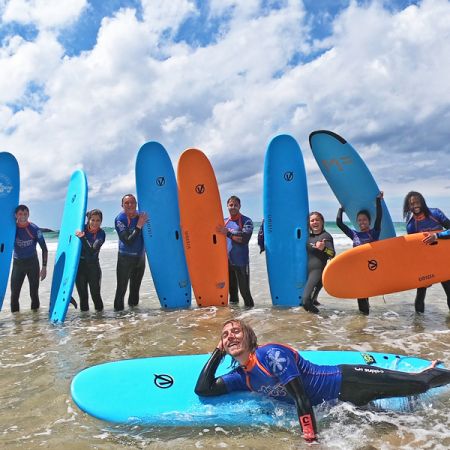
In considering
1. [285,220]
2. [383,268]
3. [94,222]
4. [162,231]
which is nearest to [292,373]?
[383,268]

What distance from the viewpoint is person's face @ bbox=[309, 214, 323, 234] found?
5344mm

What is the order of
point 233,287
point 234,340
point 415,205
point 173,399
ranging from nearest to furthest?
point 234,340 < point 173,399 < point 415,205 < point 233,287

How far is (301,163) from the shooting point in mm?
6004

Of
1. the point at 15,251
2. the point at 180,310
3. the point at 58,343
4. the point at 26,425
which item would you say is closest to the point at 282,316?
the point at 180,310

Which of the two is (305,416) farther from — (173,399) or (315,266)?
(315,266)

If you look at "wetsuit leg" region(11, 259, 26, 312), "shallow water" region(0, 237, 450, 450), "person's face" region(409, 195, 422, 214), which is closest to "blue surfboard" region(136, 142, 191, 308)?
"shallow water" region(0, 237, 450, 450)

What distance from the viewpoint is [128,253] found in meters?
5.61

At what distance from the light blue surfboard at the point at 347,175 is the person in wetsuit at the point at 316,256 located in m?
0.87

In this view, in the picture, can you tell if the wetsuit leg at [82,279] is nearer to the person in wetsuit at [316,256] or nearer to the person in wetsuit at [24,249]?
the person in wetsuit at [24,249]

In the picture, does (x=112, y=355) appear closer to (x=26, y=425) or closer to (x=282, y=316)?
(x=26, y=425)

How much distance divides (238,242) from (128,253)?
4.86 ft

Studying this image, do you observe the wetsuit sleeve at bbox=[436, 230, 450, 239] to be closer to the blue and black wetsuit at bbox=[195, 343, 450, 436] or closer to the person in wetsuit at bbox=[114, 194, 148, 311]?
the blue and black wetsuit at bbox=[195, 343, 450, 436]

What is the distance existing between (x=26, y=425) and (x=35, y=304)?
12.3ft

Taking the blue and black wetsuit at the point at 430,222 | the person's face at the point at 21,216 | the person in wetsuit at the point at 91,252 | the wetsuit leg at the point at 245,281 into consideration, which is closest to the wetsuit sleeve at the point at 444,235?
the blue and black wetsuit at the point at 430,222
